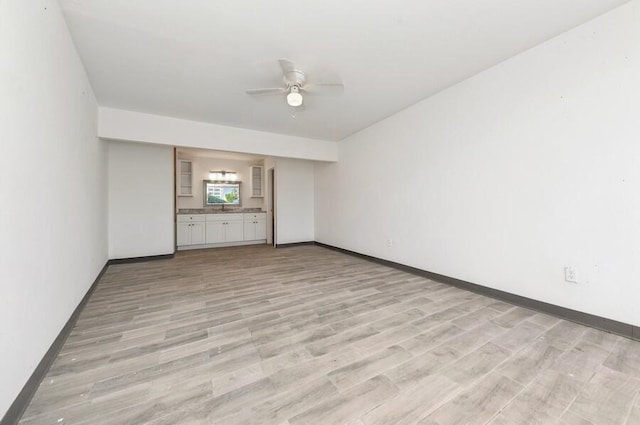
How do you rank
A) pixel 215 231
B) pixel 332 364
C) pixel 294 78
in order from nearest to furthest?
1. pixel 332 364
2. pixel 294 78
3. pixel 215 231

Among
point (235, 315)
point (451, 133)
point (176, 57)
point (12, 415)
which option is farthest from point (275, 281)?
point (451, 133)

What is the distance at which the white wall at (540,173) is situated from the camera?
1.81 m

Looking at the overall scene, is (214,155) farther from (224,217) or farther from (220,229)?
(220,229)

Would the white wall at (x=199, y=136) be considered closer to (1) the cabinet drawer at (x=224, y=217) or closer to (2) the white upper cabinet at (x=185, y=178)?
(1) the cabinet drawer at (x=224, y=217)

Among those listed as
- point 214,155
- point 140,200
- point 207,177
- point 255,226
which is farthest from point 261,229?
point 140,200

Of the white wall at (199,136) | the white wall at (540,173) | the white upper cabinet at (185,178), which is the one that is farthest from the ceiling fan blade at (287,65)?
the white upper cabinet at (185,178)

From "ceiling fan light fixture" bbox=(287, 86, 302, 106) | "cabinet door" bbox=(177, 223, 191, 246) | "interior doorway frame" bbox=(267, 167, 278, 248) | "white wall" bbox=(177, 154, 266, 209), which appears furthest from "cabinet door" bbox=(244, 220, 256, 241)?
"ceiling fan light fixture" bbox=(287, 86, 302, 106)

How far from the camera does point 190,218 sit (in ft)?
18.1

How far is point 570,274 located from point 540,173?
3.01 feet

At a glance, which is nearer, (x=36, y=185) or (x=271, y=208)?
(x=36, y=185)

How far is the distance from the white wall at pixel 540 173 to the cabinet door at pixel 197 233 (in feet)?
14.9

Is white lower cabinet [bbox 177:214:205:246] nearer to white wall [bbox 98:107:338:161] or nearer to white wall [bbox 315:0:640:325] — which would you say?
white wall [bbox 98:107:338:161]

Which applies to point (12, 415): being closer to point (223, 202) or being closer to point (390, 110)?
point (390, 110)

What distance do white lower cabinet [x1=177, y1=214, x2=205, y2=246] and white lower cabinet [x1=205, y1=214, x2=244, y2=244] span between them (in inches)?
5.9
